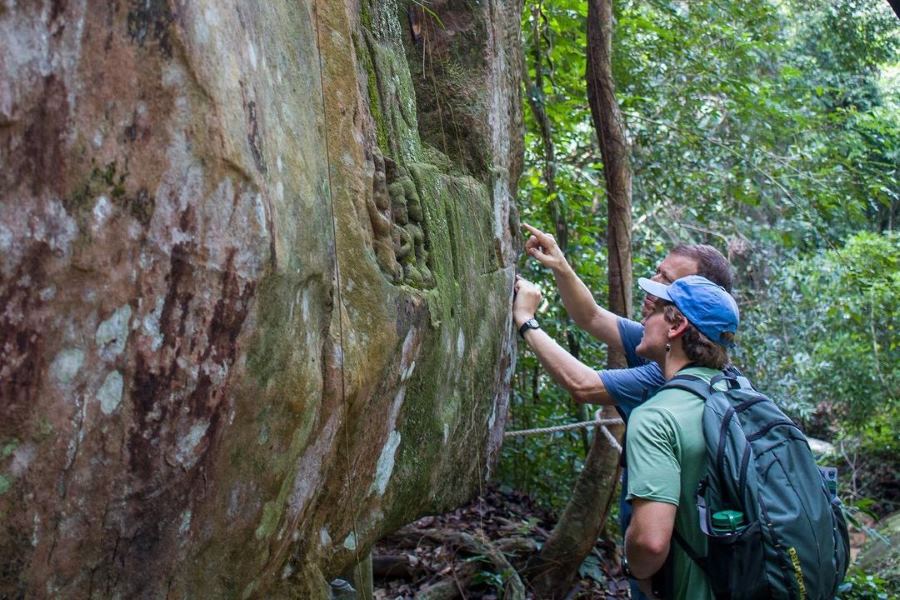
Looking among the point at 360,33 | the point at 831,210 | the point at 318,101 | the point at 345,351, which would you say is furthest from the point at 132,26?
the point at 831,210

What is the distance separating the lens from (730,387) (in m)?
2.83

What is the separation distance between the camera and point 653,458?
2.61 metres

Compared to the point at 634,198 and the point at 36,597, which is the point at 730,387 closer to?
the point at 36,597

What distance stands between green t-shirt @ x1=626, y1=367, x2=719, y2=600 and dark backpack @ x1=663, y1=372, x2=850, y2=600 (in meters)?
0.03

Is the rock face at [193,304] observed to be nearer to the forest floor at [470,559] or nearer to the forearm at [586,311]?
the forearm at [586,311]

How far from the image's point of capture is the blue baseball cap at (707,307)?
2939mm

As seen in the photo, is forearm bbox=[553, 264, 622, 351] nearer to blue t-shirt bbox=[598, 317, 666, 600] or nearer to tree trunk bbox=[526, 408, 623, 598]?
blue t-shirt bbox=[598, 317, 666, 600]

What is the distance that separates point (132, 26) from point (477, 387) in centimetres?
227

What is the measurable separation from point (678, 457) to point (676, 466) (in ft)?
0.13

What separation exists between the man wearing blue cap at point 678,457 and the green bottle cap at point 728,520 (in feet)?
0.28

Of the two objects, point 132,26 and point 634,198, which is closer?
point 132,26

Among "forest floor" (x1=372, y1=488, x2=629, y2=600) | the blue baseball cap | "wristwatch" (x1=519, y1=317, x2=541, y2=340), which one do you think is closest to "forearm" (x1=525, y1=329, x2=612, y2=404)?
"wristwatch" (x1=519, y1=317, x2=541, y2=340)

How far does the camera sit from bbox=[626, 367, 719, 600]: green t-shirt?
2.59 m

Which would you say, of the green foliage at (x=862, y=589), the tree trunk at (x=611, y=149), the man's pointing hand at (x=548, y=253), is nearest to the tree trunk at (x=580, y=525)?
the tree trunk at (x=611, y=149)
